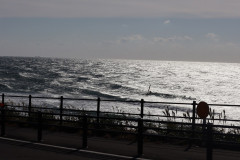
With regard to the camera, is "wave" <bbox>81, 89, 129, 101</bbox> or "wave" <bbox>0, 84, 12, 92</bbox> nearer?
"wave" <bbox>81, 89, 129, 101</bbox>

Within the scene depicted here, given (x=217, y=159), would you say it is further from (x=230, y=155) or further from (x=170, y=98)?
(x=170, y=98)

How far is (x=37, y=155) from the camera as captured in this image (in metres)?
11.5

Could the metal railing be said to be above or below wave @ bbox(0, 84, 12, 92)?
below

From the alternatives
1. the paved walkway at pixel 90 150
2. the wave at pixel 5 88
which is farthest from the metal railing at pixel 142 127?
the wave at pixel 5 88

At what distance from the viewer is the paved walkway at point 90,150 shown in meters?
11.5

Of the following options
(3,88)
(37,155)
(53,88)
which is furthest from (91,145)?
(53,88)

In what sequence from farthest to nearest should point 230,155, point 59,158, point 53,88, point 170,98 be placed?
point 53,88
point 170,98
point 230,155
point 59,158

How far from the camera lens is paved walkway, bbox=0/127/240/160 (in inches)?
452

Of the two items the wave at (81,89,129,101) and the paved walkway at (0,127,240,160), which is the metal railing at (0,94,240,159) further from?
the wave at (81,89,129,101)

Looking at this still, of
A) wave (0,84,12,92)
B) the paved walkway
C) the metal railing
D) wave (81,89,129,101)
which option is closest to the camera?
the metal railing

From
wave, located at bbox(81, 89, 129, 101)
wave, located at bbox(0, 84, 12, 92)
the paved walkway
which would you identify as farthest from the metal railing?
wave, located at bbox(0, 84, 12, 92)

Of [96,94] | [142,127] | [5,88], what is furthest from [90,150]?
[5,88]

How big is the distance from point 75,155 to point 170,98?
49.9 m

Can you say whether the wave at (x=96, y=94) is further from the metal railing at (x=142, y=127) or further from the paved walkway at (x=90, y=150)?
the paved walkway at (x=90, y=150)
